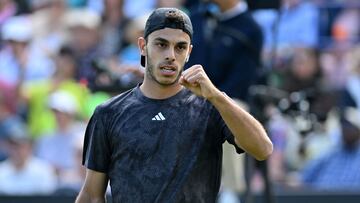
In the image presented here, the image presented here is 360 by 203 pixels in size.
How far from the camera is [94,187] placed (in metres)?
4.75

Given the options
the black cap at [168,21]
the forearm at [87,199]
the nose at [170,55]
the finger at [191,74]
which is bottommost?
the forearm at [87,199]

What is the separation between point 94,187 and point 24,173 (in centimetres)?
503

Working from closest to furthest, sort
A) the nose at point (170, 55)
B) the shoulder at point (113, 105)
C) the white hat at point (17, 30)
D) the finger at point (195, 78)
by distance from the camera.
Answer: the finger at point (195, 78) < the nose at point (170, 55) < the shoulder at point (113, 105) < the white hat at point (17, 30)

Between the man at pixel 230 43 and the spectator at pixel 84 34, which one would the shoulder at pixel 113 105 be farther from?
the spectator at pixel 84 34

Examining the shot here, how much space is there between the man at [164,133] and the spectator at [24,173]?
492 centimetres

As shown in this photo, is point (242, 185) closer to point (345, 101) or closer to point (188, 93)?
point (345, 101)

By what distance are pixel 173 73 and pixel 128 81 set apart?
405 cm

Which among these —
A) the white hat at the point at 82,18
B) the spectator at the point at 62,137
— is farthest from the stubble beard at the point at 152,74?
the white hat at the point at 82,18

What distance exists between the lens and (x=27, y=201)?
9.22 metres

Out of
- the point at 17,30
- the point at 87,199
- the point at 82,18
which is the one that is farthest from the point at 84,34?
the point at 87,199

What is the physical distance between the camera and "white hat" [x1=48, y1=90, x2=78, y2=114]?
1003 cm

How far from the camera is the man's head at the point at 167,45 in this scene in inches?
176

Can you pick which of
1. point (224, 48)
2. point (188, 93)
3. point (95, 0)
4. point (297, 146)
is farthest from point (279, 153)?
point (188, 93)

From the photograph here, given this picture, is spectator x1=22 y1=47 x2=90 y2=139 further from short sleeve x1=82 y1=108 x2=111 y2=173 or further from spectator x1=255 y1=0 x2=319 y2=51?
short sleeve x1=82 y1=108 x2=111 y2=173
